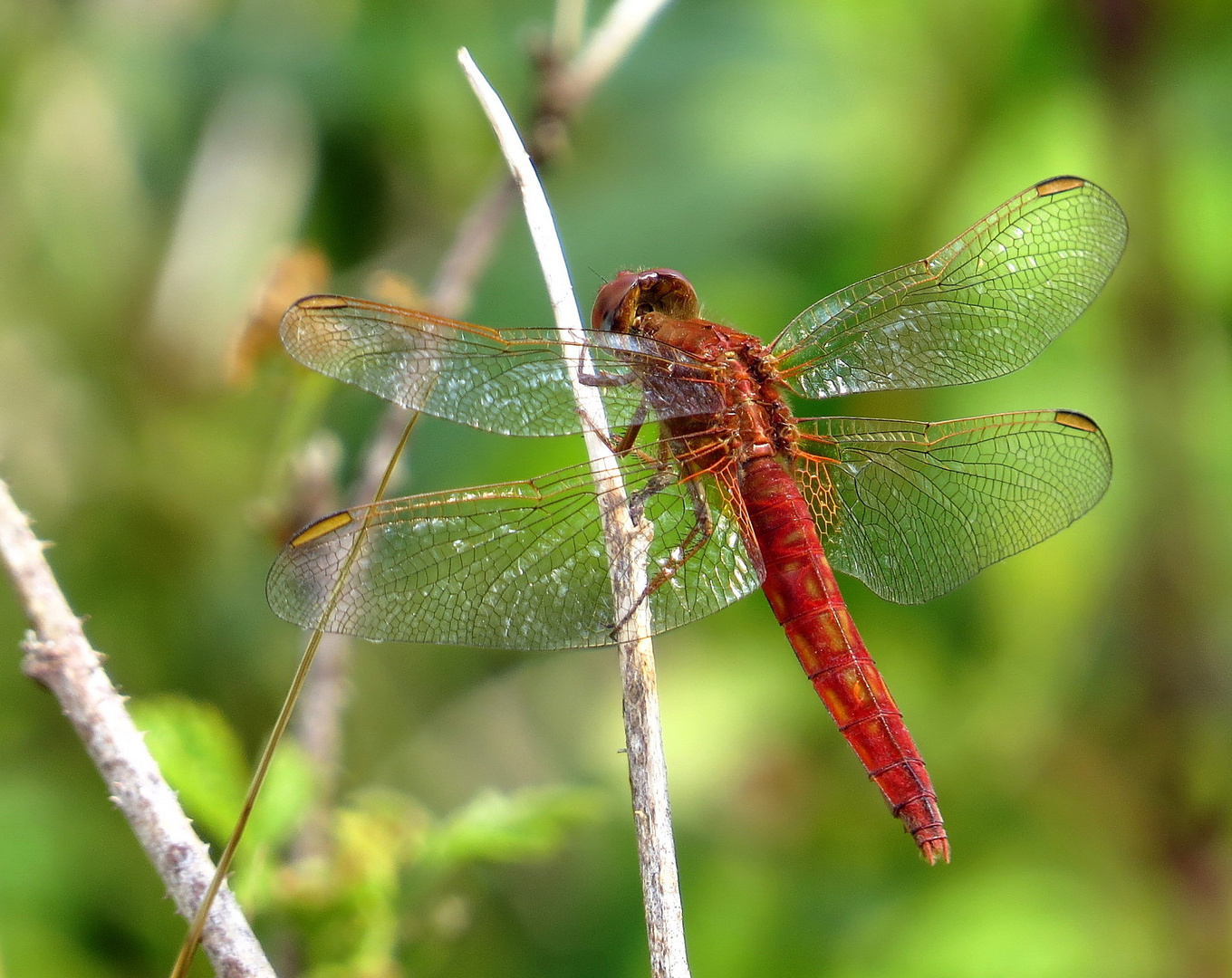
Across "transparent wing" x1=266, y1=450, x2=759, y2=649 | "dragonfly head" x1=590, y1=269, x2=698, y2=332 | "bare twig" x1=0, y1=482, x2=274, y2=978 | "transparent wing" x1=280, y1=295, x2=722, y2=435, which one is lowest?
"bare twig" x1=0, y1=482, x2=274, y2=978

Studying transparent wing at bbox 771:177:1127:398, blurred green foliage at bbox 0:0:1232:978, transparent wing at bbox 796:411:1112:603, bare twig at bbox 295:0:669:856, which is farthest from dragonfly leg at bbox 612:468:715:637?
blurred green foliage at bbox 0:0:1232:978

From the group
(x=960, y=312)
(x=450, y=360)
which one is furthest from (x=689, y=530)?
(x=960, y=312)

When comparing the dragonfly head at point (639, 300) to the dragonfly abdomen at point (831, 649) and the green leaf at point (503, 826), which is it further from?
the green leaf at point (503, 826)

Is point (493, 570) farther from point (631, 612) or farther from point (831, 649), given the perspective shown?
point (831, 649)

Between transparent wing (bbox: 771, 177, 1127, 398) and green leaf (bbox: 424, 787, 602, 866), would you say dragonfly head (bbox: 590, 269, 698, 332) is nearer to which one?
transparent wing (bbox: 771, 177, 1127, 398)

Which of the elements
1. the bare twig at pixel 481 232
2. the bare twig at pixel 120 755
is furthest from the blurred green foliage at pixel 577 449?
the bare twig at pixel 120 755

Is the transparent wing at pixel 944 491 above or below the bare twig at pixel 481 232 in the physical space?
below
